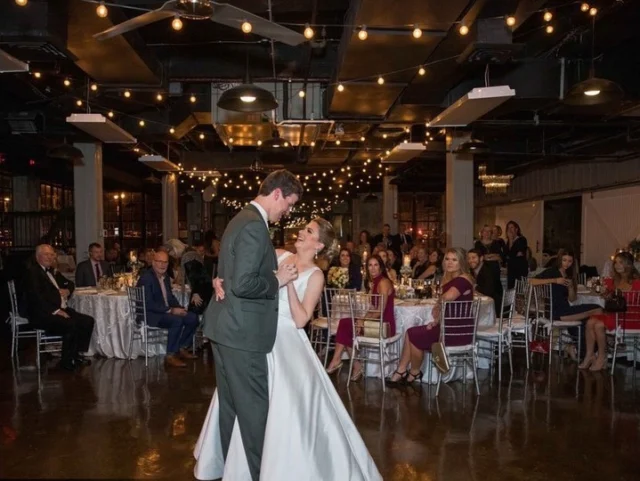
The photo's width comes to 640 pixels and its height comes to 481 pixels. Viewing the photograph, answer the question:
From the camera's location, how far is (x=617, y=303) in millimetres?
6020

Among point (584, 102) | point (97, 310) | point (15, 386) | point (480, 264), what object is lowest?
point (15, 386)

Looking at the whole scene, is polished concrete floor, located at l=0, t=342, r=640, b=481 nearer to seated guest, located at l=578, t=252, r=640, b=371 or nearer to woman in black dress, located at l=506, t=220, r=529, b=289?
seated guest, located at l=578, t=252, r=640, b=371

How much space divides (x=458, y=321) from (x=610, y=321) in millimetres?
2166

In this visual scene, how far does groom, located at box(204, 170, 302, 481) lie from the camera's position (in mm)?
2658

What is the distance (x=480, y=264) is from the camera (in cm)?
730

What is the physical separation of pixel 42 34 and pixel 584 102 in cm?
484

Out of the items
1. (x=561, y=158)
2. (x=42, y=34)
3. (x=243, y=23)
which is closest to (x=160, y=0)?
(x=42, y=34)

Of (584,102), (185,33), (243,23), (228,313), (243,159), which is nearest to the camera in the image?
(228,313)

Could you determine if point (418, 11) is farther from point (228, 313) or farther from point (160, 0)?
point (228, 313)

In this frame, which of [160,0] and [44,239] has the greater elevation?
[160,0]

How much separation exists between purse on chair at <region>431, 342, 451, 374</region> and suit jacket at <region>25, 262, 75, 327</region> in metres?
4.14

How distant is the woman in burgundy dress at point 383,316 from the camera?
568cm

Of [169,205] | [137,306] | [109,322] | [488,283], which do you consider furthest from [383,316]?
[169,205]

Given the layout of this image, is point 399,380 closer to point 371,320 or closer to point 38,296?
point 371,320
